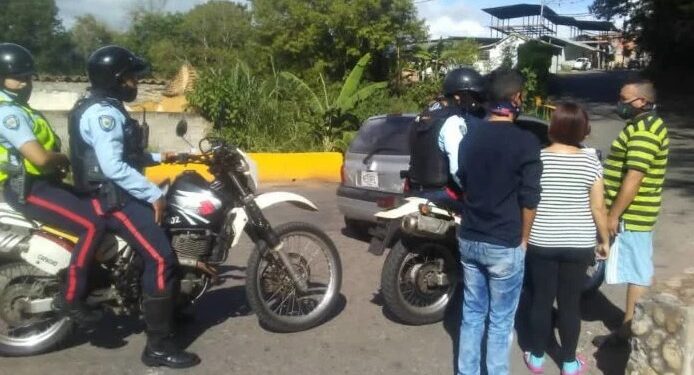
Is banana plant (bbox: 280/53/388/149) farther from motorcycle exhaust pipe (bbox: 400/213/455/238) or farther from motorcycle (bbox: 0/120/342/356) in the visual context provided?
motorcycle exhaust pipe (bbox: 400/213/455/238)

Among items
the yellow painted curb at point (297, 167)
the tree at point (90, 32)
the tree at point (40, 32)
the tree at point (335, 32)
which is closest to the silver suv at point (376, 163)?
the yellow painted curb at point (297, 167)

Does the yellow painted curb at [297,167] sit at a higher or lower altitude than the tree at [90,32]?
lower

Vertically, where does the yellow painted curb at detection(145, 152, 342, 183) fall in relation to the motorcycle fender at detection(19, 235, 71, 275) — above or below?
below

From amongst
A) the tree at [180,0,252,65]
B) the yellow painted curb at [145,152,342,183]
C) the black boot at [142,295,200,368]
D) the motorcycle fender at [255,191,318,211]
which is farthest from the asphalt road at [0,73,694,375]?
the tree at [180,0,252,65]

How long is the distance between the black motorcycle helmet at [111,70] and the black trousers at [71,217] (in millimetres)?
701

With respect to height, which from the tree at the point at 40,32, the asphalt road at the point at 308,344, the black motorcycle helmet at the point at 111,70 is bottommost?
the asphalt road at the point at 308,344

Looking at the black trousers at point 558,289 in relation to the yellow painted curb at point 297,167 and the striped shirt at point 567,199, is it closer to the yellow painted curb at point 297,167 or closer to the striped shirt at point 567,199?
the striped shirt at point 567,199

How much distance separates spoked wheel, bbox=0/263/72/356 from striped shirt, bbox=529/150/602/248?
3075 millimetres

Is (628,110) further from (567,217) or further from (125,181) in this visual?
(125,181)

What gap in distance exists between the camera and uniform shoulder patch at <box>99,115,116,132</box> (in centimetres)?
452

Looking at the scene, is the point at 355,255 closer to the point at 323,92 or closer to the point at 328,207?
the point at 328,207

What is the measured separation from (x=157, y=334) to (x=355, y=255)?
330 cm

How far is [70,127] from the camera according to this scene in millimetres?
4684

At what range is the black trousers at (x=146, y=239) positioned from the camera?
184 inches
